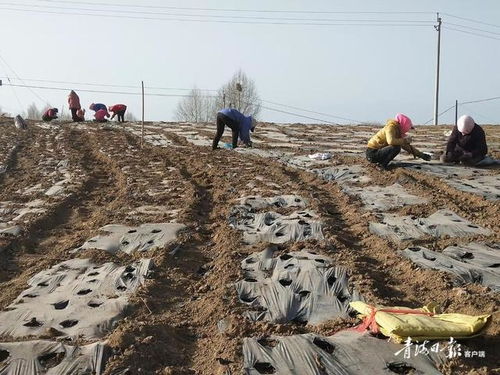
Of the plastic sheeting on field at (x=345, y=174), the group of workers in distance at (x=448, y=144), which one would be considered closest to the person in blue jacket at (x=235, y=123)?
the plastic sheeting on field at (x=345, y=174)

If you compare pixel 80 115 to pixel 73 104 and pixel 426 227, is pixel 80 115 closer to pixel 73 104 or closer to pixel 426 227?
pixel 73 104

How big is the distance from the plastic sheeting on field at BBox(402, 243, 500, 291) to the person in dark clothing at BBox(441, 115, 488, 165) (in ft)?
11.9

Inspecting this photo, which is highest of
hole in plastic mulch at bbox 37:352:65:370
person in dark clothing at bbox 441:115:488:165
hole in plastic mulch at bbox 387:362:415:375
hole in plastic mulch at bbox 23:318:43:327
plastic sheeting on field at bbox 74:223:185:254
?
person in dark clothing at bbox 441:115:488:165

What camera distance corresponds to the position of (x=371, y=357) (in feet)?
8.42

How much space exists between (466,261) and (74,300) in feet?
9.73

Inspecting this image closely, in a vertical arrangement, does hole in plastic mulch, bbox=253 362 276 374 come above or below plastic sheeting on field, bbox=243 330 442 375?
below

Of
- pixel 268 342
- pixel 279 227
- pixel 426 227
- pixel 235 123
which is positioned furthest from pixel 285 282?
pixel 235 123

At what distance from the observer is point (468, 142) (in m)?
7.45

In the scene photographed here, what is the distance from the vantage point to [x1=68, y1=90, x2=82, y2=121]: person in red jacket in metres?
18.2

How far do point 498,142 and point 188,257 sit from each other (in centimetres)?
849

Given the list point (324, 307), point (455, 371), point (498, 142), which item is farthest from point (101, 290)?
point (498, 142)

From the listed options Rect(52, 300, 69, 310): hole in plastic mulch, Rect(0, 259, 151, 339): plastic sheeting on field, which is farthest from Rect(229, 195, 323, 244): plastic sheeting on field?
Rect(52, 300, 69, 310): hole in plastic mulch

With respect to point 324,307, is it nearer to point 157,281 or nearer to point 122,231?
point 157,281

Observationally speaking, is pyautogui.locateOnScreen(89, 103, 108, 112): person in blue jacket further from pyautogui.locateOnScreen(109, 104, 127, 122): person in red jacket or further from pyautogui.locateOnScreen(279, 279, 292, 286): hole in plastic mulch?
pyautogui.locateOnScreen(279, 279, 292, 286): hole in plastic mulch
